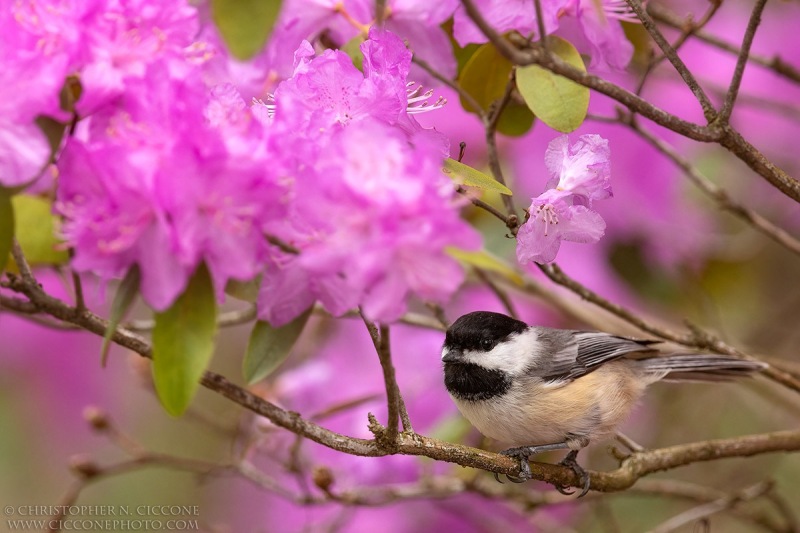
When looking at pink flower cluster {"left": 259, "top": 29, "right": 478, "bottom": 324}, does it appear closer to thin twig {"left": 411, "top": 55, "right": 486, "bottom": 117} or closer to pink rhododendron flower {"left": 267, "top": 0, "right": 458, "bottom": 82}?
pink rhododendron flower {"left": 267, "top": 0, "right": 458, "bottom": 82}

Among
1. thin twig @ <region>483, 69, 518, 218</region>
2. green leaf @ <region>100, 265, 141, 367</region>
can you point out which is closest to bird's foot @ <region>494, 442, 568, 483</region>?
thin twig @ <region>483, 69, 518, 218</region>

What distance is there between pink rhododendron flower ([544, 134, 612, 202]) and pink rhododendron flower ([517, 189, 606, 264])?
0.02 m

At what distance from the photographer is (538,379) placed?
1977 millimetres

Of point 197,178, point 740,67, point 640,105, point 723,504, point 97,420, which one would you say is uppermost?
point 740,67

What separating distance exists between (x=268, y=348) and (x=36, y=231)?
0.67 m

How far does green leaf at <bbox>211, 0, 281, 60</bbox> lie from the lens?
1.04 meters

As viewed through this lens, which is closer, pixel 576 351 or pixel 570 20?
pixel 570 20

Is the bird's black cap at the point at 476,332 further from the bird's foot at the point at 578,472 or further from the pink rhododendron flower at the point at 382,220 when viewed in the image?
the pink rhododendron flower at the point at 382,220

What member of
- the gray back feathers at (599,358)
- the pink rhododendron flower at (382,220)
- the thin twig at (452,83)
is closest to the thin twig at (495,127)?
the thin twig at (452,83)

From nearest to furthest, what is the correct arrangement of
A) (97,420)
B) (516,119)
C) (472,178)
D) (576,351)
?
(472,178) → (516,119) → (576,351) → (97,420)

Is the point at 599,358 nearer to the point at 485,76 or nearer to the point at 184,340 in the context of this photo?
the point at 485,76

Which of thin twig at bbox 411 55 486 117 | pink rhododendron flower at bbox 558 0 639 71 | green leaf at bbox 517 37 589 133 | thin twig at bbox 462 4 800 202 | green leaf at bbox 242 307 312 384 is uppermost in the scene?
pink rhododendron flower at bbox 558 0 639 71

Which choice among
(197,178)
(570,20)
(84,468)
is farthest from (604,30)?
(84,468)

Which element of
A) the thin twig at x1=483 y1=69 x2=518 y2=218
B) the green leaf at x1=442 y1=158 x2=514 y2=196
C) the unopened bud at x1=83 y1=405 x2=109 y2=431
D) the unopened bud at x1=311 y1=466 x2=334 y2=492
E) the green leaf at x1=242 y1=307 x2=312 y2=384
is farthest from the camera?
the unopened bud at x1=83 y1=405 x2=109 y2=431
